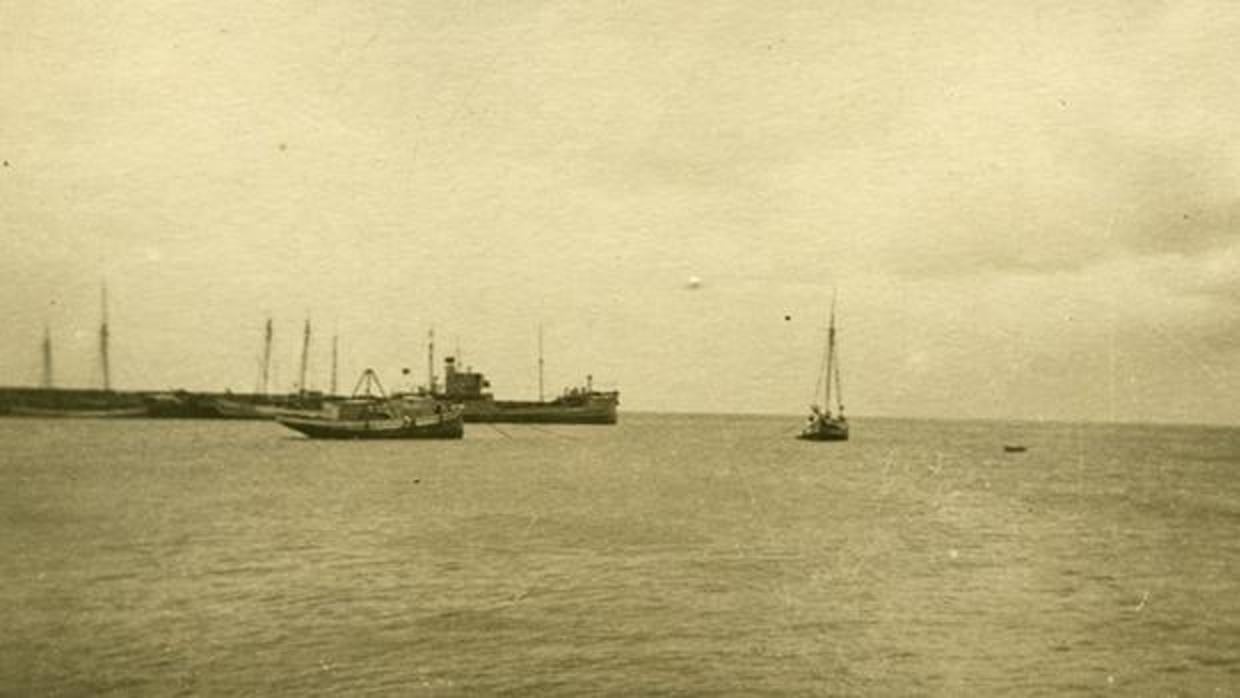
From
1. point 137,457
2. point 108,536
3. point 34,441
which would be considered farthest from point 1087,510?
point 34,441

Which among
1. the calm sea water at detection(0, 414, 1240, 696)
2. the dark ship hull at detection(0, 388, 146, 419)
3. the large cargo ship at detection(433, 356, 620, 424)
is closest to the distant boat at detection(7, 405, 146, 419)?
the dark ship hull at detection(0, 388, 146, 419)

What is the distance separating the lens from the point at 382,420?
8825cm

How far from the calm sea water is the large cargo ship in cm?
8116

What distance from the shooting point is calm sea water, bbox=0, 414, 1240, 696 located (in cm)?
1711

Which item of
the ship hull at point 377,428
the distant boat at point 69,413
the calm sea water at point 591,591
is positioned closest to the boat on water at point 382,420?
the ship hull at point 377,428

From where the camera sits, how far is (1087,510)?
4991 cm

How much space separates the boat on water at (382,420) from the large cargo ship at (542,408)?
41185mm

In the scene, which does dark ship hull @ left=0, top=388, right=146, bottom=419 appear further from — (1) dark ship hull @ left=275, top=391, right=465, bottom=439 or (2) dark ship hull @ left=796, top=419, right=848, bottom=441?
(2) dark ship hull @ left=796, top=419, right=848, bottom=441

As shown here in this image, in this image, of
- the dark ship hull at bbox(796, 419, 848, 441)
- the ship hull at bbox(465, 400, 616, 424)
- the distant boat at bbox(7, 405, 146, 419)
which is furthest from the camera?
the ship hull at bbox(465, 400, 616, 424)

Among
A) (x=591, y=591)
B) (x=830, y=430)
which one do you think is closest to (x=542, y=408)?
(x=830, y=430)

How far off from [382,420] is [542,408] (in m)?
64.8

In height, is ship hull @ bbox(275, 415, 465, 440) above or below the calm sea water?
above

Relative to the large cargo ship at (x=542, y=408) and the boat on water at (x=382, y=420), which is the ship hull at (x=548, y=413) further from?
the boat on water at (x=382, y=420)

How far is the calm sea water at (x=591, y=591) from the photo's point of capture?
56.1 ft
